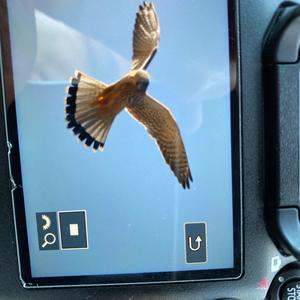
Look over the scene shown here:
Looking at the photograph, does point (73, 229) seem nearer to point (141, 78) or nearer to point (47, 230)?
point (47, 230)

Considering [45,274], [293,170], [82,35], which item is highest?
[82,35]

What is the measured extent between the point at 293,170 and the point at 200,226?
0.13 meters

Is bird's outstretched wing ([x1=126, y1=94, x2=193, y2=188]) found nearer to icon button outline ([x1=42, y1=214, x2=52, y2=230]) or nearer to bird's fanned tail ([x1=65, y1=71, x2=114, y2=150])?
bird's fanned tail ([x1=65, y1=71, x2=114, y2=150])

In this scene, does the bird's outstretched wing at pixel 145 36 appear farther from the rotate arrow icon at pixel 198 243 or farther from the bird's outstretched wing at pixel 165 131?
the rotate arrow icon at pixel 198 243

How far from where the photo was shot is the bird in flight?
0.67 metres

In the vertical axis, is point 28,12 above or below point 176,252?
above

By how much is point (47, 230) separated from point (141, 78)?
0.73 ft

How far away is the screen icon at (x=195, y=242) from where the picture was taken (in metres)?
0.70

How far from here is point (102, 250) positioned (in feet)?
2.34

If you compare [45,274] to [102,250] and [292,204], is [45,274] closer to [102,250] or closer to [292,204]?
[102,250]

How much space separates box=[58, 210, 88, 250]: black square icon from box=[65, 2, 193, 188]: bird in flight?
0.09m

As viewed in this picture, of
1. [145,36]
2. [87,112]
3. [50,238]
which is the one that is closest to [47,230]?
[50,238]

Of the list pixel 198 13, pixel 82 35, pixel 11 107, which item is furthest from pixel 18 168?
pixel 198 13

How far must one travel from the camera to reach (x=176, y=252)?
0.71m
